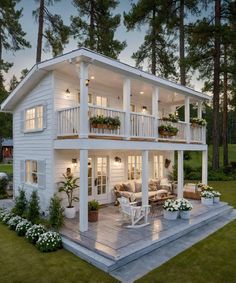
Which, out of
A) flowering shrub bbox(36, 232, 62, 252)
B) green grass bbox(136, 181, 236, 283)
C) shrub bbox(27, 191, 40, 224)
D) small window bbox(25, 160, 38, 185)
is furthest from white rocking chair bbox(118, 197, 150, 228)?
small window bbox(25, 160, 38, 185)

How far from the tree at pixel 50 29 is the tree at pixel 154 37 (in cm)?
497

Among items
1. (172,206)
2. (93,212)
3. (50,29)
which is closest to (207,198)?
(172,206)

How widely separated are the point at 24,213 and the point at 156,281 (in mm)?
5901

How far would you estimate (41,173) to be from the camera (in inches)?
370

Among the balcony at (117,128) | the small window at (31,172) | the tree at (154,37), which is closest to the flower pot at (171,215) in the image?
the balcony at (117,128)

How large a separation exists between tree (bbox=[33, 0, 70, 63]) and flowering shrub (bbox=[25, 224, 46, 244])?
Result: 11943mm

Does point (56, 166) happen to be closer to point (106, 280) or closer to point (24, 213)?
point (24, 213)

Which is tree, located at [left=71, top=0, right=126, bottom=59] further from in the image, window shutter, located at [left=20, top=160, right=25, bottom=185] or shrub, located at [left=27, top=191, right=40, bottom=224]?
shrub, located at [left=27, top=191, right=40, bottom=224]

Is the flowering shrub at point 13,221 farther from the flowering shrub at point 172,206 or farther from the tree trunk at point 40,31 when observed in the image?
the tree trunk at point 40,31

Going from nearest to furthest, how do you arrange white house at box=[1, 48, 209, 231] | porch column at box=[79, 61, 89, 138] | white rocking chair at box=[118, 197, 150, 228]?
1. porch column at box=[79, 61, 89, 138]
2. white house at box=[1, 48, 209, 231]
3. white rocking chair at box=[118, 197, 150, 228]

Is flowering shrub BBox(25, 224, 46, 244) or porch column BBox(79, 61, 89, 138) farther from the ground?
porch column BBox(79, 61, 89, 138)

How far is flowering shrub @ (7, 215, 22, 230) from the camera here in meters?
8.41

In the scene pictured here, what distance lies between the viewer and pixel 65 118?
336 inches

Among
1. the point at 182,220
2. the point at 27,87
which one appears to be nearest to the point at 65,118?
the point at 27,87
